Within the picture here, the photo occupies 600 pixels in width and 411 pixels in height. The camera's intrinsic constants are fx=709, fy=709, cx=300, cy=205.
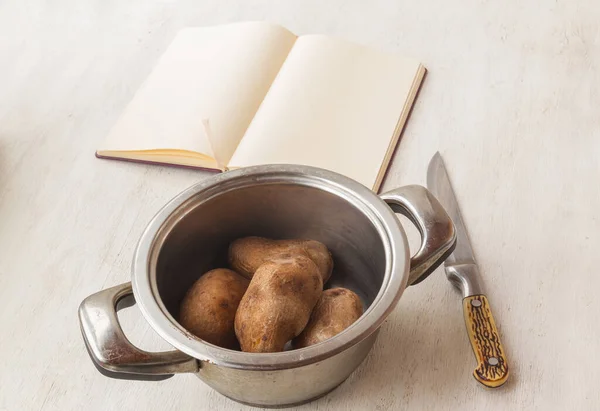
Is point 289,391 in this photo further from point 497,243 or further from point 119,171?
point 119,171

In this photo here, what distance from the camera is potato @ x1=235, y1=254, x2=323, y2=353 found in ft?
1.79

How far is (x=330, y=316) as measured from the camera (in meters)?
0.56

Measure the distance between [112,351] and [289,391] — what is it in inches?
5.4

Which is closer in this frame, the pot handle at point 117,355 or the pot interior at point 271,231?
the pot handle at point 117,355

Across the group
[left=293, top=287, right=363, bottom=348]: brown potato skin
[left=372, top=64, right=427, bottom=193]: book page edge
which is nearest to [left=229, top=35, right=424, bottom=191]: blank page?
[left=372, top=64, right=427, bottom=193]: book page edge

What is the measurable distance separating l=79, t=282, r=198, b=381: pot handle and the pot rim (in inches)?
Answer: 0.9

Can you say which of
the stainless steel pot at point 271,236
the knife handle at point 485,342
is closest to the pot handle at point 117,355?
the stainless steel pot at point 271,236

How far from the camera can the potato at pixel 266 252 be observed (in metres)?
0.64

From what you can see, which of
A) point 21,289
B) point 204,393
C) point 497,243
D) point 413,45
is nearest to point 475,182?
point 497,243

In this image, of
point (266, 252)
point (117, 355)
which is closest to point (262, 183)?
point (266, 252)

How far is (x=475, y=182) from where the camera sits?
78cm

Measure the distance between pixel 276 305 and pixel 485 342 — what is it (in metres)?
0.19

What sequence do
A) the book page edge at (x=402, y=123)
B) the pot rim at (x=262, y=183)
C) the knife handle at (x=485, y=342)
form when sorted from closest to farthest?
the pot rim at (x=262, y=183)
the knife handle at (x=485, y=342)
the book page edge at (x=402, y=123)

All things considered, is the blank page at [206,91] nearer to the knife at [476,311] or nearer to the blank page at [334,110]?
the blank page at [334,110]
